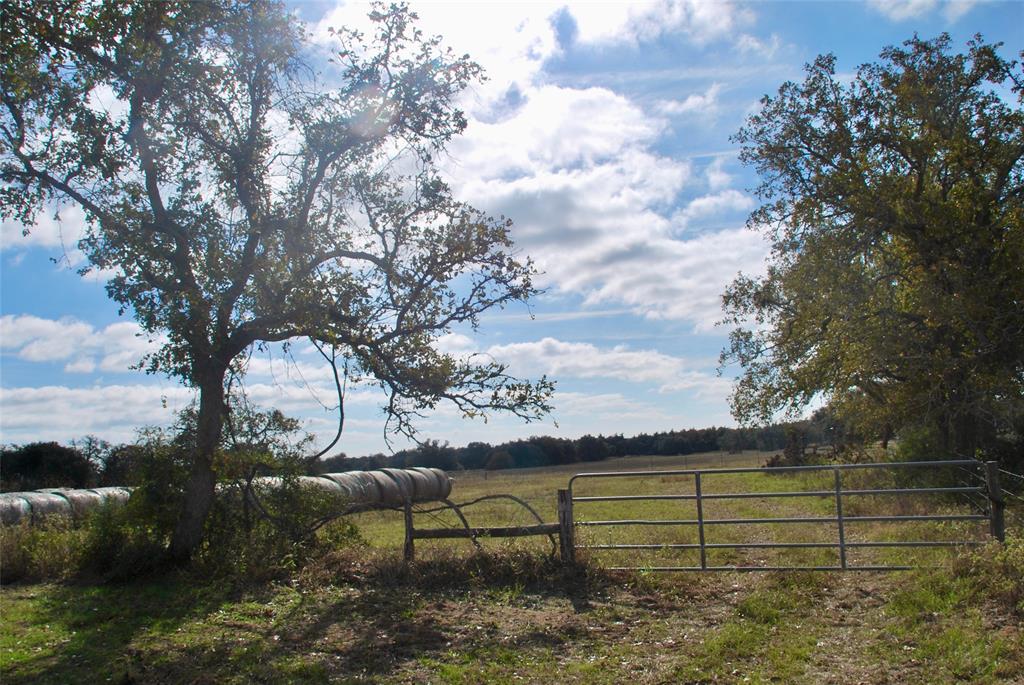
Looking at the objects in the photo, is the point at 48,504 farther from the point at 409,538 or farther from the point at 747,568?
the point at 747,568

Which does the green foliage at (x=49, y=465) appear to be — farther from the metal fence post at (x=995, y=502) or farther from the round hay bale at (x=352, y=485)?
the metal fence post at (x=995, y=502)

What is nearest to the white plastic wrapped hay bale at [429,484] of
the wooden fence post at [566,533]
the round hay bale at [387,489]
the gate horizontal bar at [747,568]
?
the round hay bale at [387,489]

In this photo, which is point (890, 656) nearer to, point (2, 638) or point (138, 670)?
point (138, 670)

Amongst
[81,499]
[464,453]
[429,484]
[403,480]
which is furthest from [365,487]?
[464,453]

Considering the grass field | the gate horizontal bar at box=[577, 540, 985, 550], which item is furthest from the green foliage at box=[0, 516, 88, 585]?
the gate horizontal bar at box=[577, 540, 985, 550]

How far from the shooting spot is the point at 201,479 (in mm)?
12500

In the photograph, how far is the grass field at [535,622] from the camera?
7.52m

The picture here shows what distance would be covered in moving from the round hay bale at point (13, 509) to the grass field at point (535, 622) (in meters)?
7.64

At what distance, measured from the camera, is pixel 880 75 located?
19.1 metres

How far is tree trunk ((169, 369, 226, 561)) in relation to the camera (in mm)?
12398

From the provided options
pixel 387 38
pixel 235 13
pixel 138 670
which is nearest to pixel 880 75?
pixel 387 38

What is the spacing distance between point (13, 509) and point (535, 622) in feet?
50.5

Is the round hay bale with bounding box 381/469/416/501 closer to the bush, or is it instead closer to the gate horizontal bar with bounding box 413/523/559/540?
the gate horizontal bar with bounding box 413/523/559/540

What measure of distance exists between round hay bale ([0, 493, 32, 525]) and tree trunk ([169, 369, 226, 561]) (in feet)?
27.9
